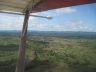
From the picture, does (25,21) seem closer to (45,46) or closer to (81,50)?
(81,50)

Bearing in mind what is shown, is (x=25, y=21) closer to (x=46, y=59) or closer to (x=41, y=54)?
(x=46, y=59)

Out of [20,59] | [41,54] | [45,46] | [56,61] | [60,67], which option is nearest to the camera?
[20,59]

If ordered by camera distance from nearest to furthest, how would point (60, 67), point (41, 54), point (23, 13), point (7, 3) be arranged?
point (7, 3), point (23, 13), point (60, 67), point (41, 54)

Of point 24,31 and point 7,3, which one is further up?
point 7,3

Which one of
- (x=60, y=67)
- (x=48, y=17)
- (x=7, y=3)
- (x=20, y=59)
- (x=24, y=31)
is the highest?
(x=7, y=3)

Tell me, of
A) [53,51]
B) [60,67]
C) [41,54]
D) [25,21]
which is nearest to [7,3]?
[25,21]

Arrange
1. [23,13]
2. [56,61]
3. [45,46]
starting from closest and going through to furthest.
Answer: [23,13] → [56,61] → [45,46]

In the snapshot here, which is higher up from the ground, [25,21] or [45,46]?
[25,21]

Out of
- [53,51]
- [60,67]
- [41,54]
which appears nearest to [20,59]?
[60,67]

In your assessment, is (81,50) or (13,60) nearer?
(13,60)
